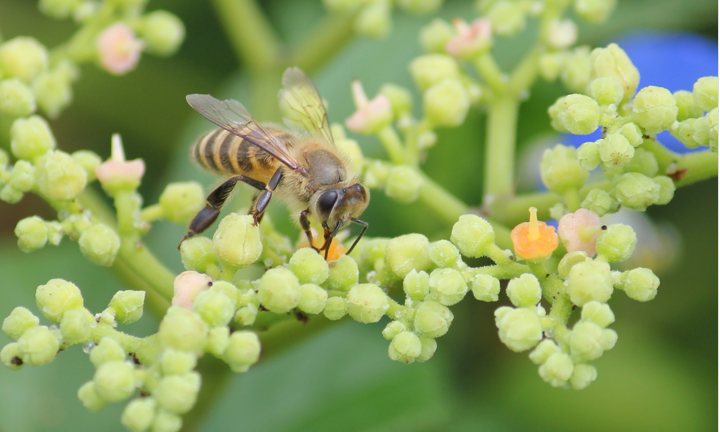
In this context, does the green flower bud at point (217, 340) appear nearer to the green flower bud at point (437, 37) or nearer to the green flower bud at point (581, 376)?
the green flower bud at point (581, 376)

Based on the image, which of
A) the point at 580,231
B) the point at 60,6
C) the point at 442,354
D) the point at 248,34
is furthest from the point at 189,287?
the point at 248,34

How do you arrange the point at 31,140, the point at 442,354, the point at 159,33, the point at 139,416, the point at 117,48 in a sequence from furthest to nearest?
the point at 442,354, the point at 159,33, the point at 117,48, the point at 31,140, the point at 139,416

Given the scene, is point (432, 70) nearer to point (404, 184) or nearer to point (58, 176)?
point (404, 184)

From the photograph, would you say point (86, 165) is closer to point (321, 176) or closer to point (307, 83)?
point (321, 176)

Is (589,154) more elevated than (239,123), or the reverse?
(239,123)

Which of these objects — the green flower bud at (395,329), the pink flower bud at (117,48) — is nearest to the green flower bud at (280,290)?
the green flower bud at (395,329)

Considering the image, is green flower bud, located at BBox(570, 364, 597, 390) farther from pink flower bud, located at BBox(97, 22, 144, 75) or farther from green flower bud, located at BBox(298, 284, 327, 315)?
pink flower bud, located at BBox(97, 22, 144, 75)
